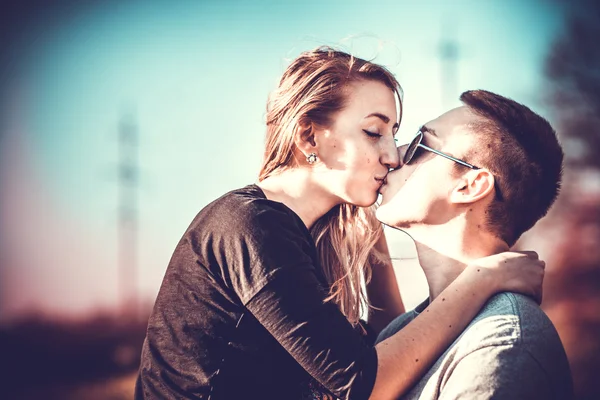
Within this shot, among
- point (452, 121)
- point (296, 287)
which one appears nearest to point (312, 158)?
point (452, 121)

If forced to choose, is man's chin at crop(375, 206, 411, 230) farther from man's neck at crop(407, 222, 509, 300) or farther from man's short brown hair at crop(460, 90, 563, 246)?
man's short brown hair at crop(460, 90, 563, 246)

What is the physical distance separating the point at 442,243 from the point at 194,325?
1.18 metres

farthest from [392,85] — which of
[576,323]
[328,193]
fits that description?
[576,323]

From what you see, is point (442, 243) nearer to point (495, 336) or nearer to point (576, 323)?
point (495, 336)

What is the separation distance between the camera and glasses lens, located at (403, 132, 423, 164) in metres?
3.03

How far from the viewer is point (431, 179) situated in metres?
2.94

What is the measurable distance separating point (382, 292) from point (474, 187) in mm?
1260

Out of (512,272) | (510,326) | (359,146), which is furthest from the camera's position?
(359,146)

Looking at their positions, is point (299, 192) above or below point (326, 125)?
below

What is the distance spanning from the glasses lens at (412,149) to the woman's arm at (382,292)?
87 centimetres

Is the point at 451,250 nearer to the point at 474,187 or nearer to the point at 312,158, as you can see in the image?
the point at 474,187

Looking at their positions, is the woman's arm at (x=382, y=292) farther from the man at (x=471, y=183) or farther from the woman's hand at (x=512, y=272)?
the woman's hand at (x=512, y=272)

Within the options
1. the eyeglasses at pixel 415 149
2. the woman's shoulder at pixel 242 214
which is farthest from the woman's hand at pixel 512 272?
the woman's shoulder at pixel 242 214

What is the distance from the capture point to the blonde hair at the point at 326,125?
3076 millimetres
